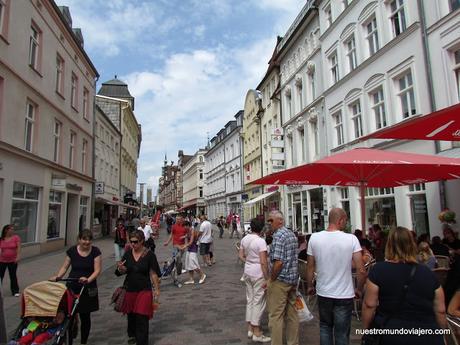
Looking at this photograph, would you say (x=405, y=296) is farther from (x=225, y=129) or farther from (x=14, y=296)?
(x=225, y=129)

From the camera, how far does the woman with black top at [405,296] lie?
106 inches

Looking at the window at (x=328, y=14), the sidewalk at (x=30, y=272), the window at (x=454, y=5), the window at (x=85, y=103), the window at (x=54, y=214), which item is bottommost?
the sidewalk at (x=30, y=272)

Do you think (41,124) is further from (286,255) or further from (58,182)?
(286,255)

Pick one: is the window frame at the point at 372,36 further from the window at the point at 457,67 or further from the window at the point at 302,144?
the window at the point at 302,144

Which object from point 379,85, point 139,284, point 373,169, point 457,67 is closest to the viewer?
point 139,284

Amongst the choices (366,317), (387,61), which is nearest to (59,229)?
(387,61)

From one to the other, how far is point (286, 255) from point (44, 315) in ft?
9.73

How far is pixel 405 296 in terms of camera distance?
273cm

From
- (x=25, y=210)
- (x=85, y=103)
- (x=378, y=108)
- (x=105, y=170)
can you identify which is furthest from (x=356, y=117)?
(x=105, y=170)

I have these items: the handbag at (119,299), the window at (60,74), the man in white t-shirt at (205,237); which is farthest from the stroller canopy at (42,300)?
the window at (60,74)

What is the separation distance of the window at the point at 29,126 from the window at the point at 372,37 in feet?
47.4

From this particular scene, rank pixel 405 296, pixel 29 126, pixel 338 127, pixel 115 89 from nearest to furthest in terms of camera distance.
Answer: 1. pixel 405 296
2. pixel 29 126
3. pixel 338 127
4. pixel 115 89

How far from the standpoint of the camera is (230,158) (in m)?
47.0

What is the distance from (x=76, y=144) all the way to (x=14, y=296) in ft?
48.8
